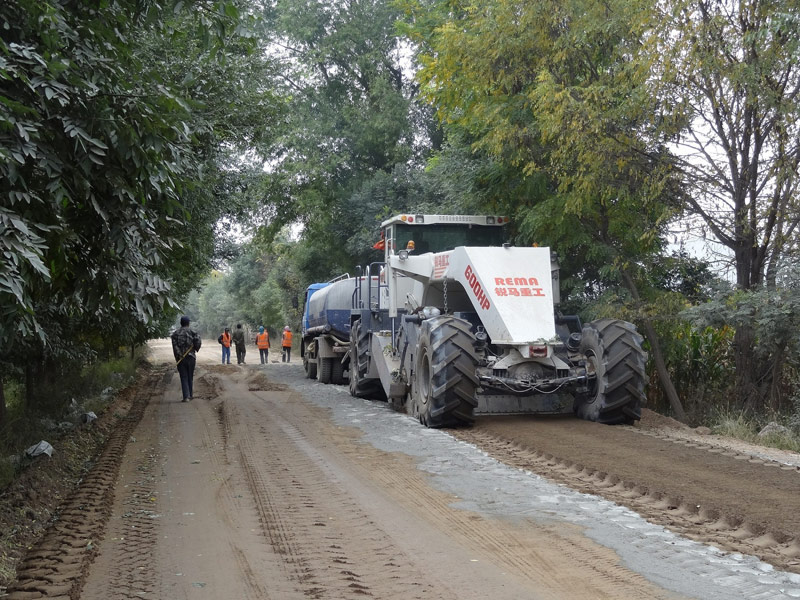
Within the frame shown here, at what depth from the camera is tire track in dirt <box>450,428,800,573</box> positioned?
5.66 meters

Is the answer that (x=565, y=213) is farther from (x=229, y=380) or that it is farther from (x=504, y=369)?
(x=229, y=380)

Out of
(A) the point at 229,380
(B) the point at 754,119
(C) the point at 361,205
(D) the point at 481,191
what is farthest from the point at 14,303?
(C) the point at 361,205

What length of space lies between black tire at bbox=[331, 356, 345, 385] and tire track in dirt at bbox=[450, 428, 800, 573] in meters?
12.8

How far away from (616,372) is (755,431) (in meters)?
2.40

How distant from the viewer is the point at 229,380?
2425 centimetres

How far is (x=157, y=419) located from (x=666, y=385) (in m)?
8.95

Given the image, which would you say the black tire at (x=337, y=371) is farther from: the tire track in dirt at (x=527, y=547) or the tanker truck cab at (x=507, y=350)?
the tire track in dirt at (x=527, y=547)

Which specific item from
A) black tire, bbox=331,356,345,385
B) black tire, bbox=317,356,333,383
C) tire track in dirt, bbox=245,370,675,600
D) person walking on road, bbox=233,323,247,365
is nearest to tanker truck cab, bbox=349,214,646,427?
tire track in dirt, bbox=245,370,675,600

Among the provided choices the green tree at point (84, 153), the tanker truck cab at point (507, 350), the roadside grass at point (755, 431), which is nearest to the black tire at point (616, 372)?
the tanker truck cab at point (507, 350)

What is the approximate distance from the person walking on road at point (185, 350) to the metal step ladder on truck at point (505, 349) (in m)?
5.42

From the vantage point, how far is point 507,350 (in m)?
11.7

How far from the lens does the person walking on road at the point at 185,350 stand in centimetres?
1753

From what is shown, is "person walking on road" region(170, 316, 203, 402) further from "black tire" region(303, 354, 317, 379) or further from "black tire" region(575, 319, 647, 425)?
"black tire" region(575, 319, 647, 425)

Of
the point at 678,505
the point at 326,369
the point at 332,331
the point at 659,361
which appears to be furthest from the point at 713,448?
the point at 326,369
